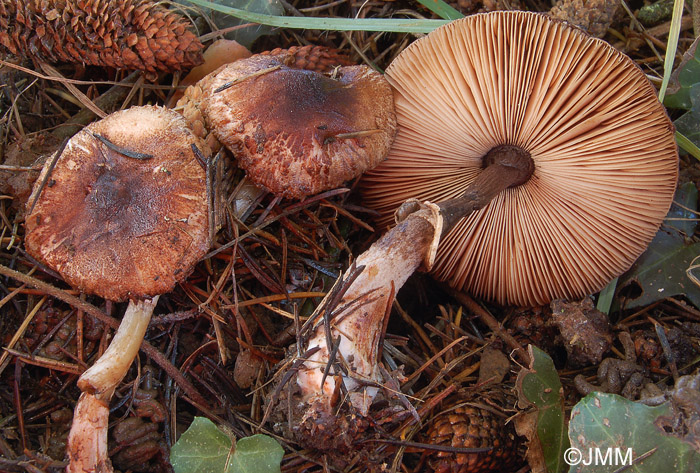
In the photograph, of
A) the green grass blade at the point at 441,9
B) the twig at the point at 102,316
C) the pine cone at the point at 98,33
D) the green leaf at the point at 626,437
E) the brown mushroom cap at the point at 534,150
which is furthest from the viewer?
the green grass blade at the point at 441,9

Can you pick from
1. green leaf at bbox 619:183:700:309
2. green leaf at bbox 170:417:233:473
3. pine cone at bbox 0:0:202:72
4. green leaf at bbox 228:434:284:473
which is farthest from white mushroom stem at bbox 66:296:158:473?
green leaf at bbox 619:183:700:309

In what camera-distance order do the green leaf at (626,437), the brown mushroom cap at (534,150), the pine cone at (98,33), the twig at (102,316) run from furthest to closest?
1. the pine cone at (98,33)
2. the twig at (102,316)
3. the brown mushroom cap at (534,150)
4. the green leaf at (626,437)

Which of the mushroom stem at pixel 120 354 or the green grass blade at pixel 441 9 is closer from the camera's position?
the mushroom stem at pixel 120 354

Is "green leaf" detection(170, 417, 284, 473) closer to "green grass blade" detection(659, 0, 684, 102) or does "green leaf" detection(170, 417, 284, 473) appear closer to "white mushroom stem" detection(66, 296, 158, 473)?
"white mushroom stem" detection(66, 296, 158, 473)

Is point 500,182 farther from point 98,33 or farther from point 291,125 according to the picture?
point 98,33

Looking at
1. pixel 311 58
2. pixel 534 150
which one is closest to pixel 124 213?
pixel 311 58

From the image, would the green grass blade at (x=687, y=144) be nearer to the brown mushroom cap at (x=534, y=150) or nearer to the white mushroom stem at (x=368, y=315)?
the brown mushroom cap at (x=534, y=150)

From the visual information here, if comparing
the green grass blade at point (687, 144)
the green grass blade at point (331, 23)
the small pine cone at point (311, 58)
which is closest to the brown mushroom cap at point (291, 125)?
the small pine cone at point (311, 58)
